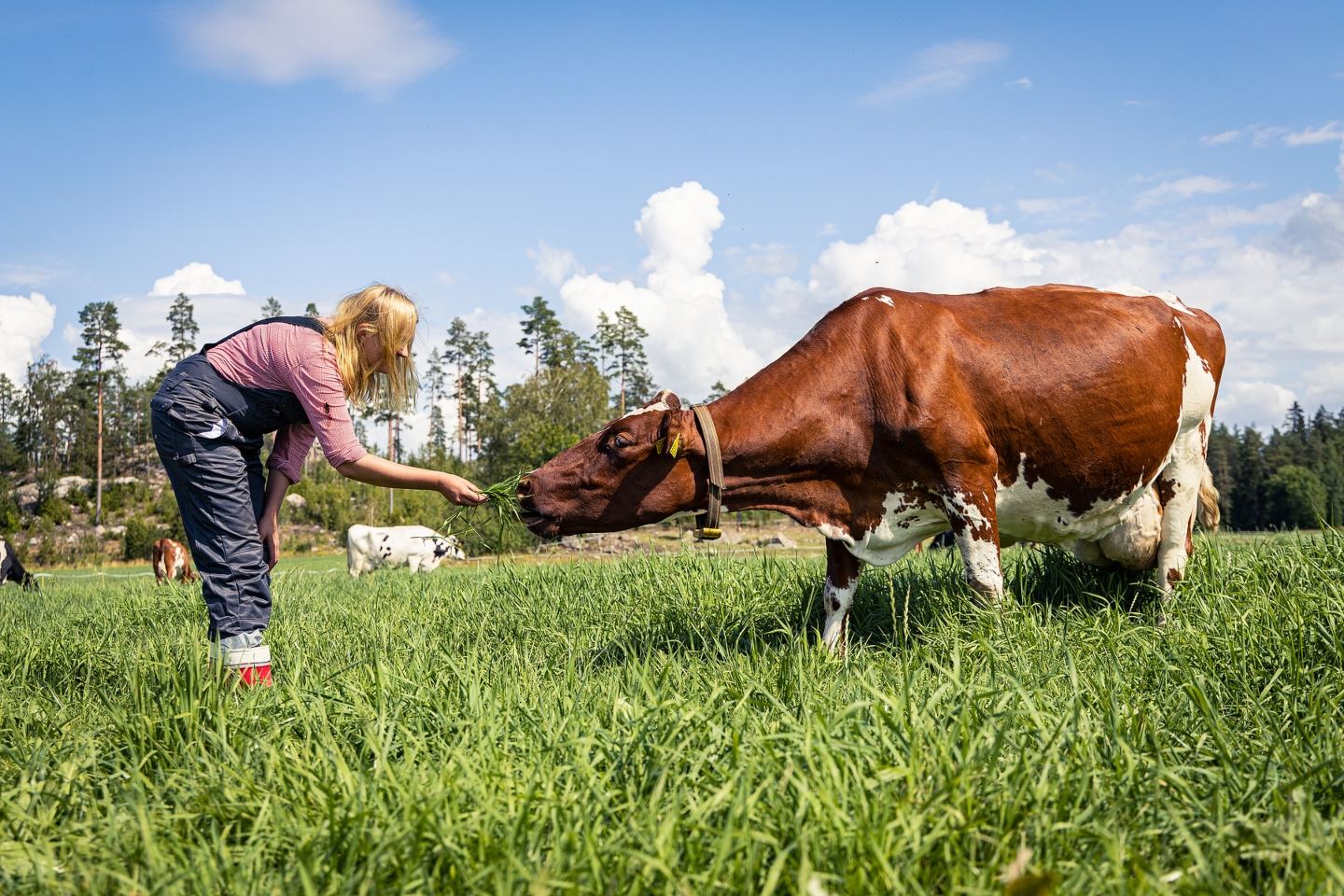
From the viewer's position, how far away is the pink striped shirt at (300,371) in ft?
14.5

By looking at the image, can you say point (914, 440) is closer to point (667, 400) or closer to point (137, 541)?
point (667, 400)

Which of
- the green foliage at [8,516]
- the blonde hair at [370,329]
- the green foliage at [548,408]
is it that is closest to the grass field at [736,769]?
the blonde hair at [370,329]

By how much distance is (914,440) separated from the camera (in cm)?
481

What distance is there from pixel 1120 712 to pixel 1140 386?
278 centimetres

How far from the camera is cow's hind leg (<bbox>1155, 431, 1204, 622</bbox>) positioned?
5.38 metres

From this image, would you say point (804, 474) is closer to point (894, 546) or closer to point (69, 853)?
point (894, 546)

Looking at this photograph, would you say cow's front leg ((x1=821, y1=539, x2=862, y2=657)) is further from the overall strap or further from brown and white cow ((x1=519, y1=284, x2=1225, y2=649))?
the overall strap

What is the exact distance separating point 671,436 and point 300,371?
184 centimetres

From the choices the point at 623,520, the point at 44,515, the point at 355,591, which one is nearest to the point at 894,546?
the point at 623,520

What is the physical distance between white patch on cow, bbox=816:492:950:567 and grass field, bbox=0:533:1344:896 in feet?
1.58

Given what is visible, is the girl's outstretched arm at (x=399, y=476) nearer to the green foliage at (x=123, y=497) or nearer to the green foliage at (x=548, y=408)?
the green foliage at (x=548, y=408)

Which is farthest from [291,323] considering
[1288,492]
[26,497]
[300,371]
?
[26,497]

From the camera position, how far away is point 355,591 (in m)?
9.83

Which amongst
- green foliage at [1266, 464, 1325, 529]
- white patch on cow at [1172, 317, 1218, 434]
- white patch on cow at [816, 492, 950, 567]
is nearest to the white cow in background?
white patch on cow at [816, 492, 950, 567]
